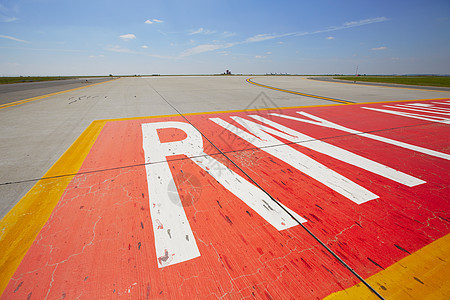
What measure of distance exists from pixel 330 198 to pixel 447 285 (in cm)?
103

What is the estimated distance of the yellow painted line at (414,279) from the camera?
1312 millimetres

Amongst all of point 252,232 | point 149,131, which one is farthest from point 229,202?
point 149,131

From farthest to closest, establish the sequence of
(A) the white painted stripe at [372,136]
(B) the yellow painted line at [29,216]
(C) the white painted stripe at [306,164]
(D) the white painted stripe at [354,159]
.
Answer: (A) the white painted stripe at [372,136]
(D) the white painted stripe at [354,159]
(C) the white painted stripe at [306,164]
(B) the yellow painted line at [29,216]

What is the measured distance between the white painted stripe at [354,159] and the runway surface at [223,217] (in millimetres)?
29

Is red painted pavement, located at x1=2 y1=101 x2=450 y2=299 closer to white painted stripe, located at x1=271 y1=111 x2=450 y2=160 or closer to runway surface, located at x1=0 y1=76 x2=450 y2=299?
runway surface, located at x1=0 y1=76 x2=450 y2=299

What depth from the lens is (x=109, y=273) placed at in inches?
57.2

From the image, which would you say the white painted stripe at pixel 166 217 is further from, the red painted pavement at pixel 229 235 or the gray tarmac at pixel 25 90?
the gray tarmac at pixel 25 90

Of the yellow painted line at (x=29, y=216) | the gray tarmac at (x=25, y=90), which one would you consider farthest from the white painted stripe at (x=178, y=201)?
the gray tarmac at (x=25, y=90)

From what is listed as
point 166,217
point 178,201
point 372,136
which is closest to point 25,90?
point 178,201

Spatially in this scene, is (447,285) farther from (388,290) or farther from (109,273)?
(109,273)

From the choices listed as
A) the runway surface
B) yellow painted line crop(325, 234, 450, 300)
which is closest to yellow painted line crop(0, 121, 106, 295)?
the runway surface

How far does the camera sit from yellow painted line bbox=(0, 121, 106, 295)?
5.08 feet

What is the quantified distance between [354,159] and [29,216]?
4412mm

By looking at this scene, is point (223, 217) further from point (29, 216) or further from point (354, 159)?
point (354, 159)
